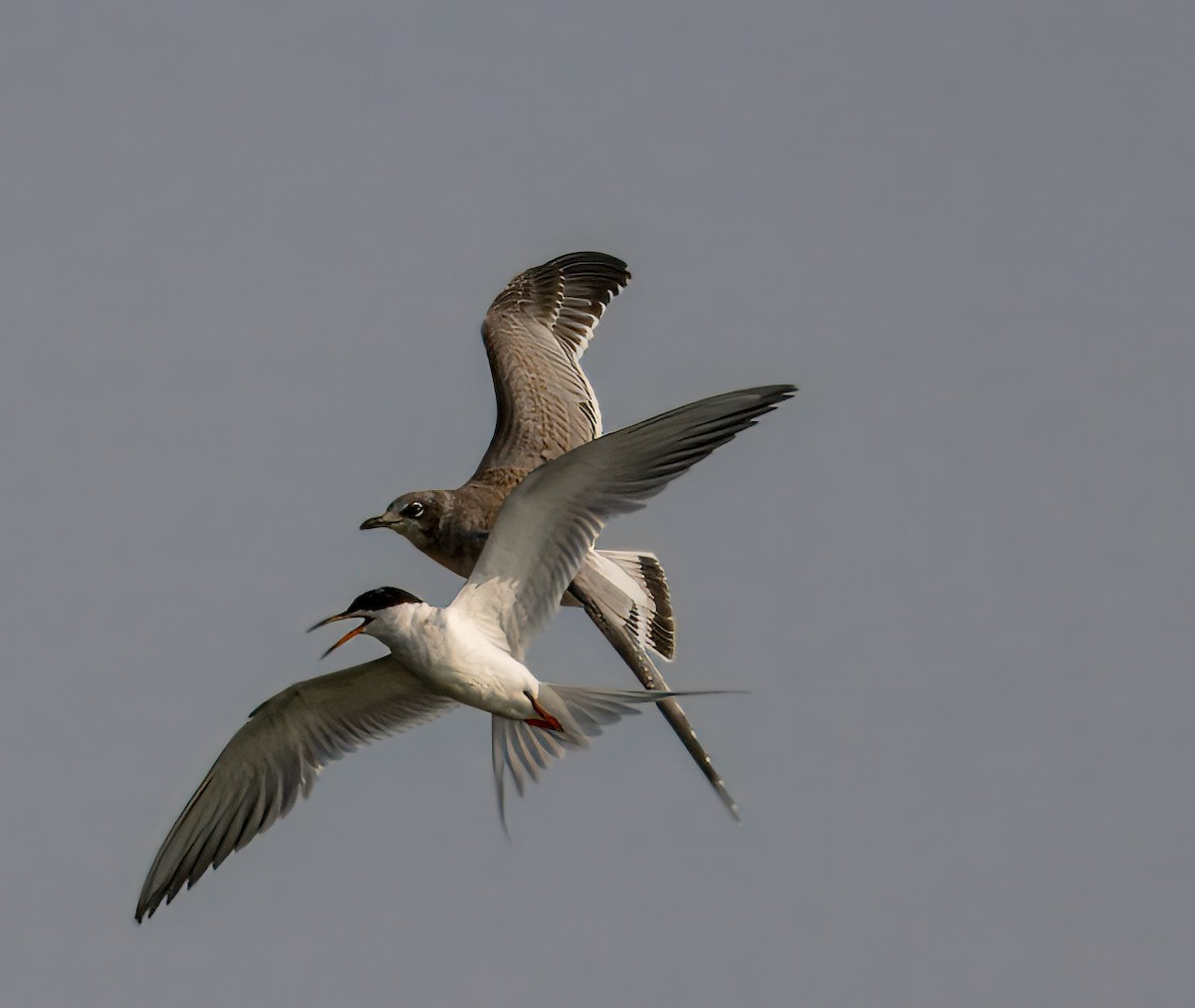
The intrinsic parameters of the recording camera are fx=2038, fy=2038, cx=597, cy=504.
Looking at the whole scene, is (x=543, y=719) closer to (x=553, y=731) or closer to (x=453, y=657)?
(x=553, y=731)

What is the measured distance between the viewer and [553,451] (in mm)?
14844

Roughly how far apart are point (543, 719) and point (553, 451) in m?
4.54

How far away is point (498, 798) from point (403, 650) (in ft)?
3.59

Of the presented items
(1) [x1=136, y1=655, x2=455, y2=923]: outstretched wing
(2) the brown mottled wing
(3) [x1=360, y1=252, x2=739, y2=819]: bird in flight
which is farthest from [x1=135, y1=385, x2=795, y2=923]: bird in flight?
(2) the brown mottled wing

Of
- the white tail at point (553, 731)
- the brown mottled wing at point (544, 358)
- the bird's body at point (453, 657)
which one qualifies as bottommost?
the white tail at point (553, 731)

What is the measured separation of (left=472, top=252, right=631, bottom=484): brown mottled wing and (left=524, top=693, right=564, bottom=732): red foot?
12.8 feet

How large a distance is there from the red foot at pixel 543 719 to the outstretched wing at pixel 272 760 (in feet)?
3.52

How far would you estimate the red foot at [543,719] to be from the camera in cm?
1046

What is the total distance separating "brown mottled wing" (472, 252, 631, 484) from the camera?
14.9m

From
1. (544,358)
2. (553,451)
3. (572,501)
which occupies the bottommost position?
(572,501)

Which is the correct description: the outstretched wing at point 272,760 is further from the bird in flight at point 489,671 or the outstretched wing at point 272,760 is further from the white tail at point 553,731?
the white tail at point 553,731

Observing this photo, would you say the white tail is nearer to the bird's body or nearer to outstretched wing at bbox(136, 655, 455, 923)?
the bird's body

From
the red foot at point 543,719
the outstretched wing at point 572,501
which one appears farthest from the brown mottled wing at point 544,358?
the red foot at point 543,719

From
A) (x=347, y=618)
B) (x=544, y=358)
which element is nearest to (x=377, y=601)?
(x=347, y=618)
